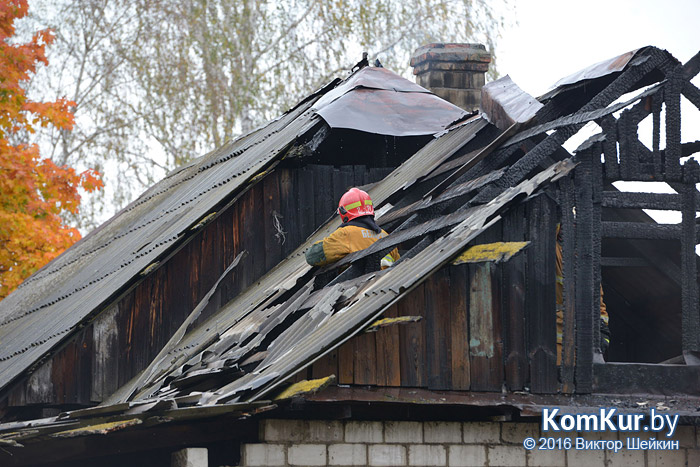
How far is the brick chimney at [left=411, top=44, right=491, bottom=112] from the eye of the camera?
1466cm

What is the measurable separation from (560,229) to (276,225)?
3.87 m

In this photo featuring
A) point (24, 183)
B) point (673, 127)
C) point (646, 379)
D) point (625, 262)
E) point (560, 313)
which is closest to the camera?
point (646, 379)

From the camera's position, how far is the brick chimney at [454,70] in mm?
14664

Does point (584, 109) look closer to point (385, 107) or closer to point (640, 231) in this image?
point (640, 231)

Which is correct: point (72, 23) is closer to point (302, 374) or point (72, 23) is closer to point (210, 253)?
point (210, 253)

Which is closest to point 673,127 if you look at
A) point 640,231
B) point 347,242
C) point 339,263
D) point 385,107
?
point 640,231

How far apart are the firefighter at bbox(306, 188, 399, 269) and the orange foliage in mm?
10216

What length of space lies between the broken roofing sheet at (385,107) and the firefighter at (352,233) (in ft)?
8.90

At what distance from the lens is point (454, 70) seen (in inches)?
583

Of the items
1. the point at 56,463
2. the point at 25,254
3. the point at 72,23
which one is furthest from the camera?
the point at 72,23

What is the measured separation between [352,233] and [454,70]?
609cm

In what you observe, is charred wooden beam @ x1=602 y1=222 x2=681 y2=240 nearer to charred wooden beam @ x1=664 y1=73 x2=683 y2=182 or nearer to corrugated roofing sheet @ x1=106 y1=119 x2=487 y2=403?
charred wooden beam @ x1=664 y1=73 x2=683 y2=182

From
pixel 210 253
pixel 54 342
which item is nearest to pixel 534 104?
pixel 210 253

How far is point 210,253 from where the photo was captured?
1135 cm
